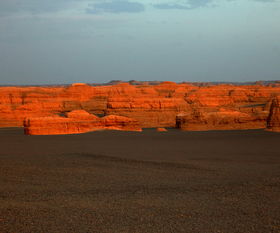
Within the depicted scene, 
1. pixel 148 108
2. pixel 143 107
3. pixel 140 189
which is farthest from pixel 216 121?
pixel 140 189

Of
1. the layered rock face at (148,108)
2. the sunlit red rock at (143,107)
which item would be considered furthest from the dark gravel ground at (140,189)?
the sunlit red rock at (143,107)

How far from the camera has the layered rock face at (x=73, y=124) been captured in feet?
75.6

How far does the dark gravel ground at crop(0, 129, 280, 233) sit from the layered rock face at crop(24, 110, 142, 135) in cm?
611

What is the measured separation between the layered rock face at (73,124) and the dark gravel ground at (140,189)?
6113 mm

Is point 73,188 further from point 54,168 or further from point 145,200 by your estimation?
point 54,168

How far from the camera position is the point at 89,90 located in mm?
52844

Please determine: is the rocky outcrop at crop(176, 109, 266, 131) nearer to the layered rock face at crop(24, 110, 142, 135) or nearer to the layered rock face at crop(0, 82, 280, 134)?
the layered rock face at crop(0, 82, 280, 134)

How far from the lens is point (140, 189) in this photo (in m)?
9.23

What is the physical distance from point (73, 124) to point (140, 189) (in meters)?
15.0

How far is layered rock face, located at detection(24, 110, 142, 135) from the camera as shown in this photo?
23.0 m

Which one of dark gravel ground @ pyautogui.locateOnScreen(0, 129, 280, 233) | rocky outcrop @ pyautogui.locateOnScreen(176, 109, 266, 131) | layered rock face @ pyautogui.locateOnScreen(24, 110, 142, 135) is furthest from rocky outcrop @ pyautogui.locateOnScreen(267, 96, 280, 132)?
layered rock face @ pyautogui.locateOnScreen(24, 110, 142, 135)

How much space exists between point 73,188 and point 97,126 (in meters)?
15.3

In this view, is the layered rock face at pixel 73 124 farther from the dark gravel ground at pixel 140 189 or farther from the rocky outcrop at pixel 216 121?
the dark gravel ground at pixel 140 189

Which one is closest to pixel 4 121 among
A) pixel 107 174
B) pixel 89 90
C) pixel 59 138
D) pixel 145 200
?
pixel 59 138
